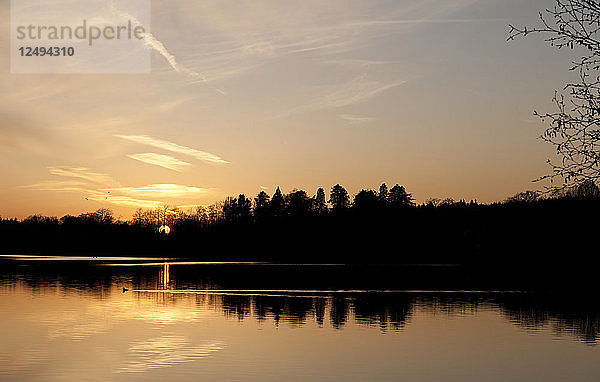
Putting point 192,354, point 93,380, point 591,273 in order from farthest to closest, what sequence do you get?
point 591,273, point 192,354, point 93,380

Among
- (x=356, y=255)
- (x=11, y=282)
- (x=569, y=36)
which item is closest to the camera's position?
(x=569, y=36)

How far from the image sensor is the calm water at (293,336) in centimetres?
2373

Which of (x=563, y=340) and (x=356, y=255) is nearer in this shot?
(x=563, y=340)

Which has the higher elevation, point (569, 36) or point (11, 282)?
point (569, 36)

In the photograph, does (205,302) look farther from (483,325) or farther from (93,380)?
(93,380)

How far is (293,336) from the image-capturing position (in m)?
32.3

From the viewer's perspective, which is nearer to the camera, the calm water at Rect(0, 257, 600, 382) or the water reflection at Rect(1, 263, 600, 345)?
the calm water at Rect(0, 257, 600, 382)

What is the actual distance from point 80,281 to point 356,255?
87659 mm

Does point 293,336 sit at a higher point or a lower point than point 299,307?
lower

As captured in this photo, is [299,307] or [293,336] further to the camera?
[299,307]

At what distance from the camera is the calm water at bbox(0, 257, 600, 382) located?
934 inches

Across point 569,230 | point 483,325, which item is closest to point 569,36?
point 483,325

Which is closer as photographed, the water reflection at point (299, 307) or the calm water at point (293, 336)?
the calm water at point (293, 336)

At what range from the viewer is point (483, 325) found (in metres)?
37.4
